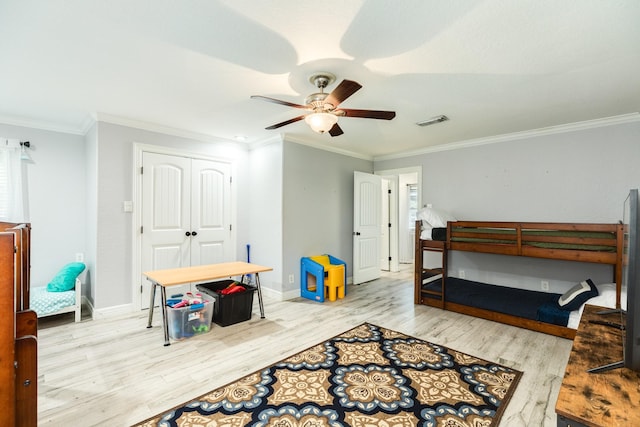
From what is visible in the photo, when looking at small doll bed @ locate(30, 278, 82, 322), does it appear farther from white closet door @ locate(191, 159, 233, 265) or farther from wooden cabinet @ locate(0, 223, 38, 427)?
wooden cabinet @ locate(0, 223, 38, 427)

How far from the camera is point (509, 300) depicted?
11.7 feet

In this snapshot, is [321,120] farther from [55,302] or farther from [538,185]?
[55,302]

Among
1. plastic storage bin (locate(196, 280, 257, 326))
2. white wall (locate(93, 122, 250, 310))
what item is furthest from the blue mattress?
white wall (locate(93, 122, 250, 310))

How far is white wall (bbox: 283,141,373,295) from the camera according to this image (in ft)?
14.5

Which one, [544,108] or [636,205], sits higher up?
[544,108]

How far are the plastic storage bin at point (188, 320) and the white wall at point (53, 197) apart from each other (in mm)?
2072

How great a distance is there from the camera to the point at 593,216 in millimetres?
3648

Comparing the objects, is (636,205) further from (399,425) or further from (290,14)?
(290,14)

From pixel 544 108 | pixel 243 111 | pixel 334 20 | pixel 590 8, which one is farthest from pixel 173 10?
pixel 544 108

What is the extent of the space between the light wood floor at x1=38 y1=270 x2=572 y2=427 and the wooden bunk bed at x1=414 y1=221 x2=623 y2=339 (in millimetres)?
130

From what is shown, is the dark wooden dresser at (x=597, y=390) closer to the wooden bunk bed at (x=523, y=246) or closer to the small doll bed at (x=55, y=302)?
the wooden bunk bed at (x=523, y=246)

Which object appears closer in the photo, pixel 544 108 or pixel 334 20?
pixel 334 20

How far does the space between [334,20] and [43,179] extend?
4148 millimetres

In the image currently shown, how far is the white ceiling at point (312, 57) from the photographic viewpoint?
171 centimetres
